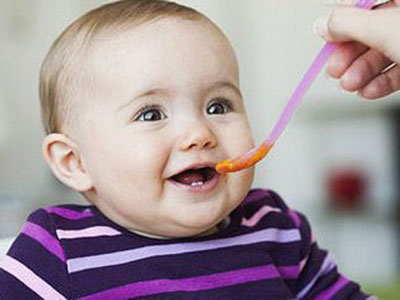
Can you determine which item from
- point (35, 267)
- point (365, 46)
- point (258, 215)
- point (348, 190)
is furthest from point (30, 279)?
point (348, 190)

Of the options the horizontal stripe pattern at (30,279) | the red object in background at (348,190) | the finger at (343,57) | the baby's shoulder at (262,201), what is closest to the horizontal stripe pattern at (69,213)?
the horizontal stripe pattern at (30,279)

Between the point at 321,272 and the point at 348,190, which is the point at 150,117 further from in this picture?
the point at 348,190

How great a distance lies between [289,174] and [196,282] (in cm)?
262

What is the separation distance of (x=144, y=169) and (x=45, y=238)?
0.45 feet

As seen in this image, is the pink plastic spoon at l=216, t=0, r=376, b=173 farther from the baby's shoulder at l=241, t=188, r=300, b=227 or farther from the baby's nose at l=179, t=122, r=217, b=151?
the baby's shoulder at l=241, t=188, r=300, b=227

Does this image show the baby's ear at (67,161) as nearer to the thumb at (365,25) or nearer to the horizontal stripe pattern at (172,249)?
Answer: the horizontal stripe pattern at (172,249)

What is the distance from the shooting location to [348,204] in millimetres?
3162

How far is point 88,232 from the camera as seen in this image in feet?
2.85

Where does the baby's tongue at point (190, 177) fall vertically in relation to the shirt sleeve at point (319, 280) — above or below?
above

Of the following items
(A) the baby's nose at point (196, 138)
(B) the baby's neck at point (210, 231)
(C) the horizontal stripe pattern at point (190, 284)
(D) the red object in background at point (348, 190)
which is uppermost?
(A) the baby's nose at point (196, 138)

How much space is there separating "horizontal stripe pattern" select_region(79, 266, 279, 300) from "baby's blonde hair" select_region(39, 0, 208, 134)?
0.21 meters

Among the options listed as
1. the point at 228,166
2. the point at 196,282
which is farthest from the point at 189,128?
the point at 196,282

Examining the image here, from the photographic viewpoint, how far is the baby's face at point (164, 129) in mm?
823

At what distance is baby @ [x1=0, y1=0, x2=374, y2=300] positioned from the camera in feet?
2.69
